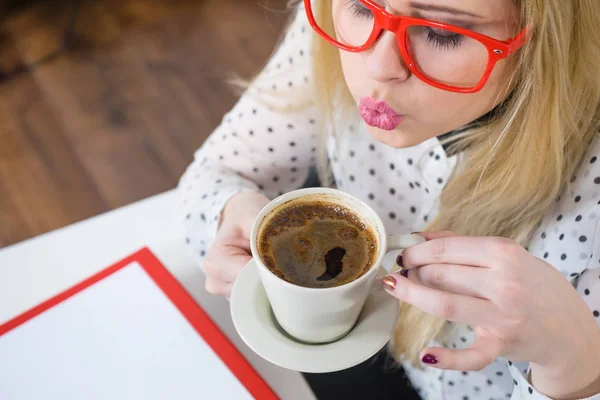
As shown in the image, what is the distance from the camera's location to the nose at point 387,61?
648mm

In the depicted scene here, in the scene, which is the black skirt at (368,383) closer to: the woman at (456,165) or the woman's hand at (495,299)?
the woman at (456,165)

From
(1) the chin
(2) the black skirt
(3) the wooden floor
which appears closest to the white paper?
(2) the black skirt

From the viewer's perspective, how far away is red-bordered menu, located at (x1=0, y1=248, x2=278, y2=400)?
2.45 feet

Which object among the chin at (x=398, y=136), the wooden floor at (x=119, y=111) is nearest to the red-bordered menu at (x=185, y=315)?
the chin at (x=398, y=136)

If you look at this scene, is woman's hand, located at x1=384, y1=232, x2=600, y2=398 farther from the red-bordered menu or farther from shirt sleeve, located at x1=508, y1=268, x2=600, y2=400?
the red-bordered menu

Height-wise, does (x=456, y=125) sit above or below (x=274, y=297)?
above

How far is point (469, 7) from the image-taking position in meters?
0.59

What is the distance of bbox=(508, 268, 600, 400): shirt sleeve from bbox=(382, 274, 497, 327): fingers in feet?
0.60

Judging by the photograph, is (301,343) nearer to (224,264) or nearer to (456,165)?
(224,264)

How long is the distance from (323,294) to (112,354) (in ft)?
1.13

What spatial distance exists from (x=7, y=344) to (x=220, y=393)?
287mm

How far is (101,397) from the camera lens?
2.39 ft

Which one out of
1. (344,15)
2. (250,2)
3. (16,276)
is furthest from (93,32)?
(344,15)

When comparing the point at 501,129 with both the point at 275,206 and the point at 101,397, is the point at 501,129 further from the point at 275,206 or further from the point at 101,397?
the point at 101,397
